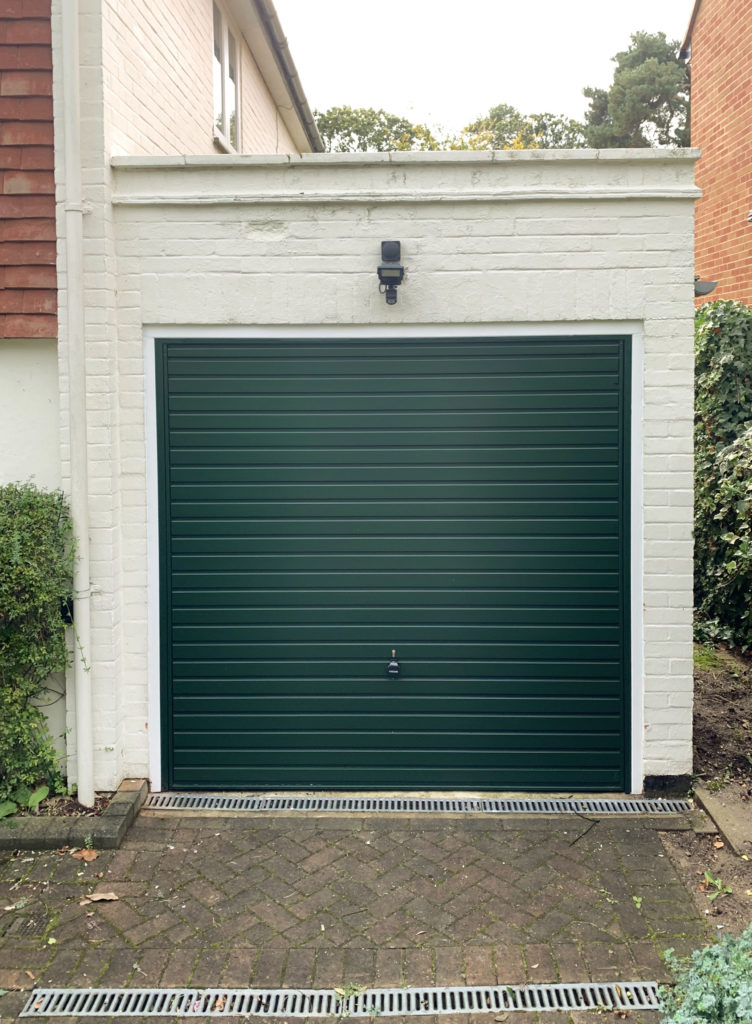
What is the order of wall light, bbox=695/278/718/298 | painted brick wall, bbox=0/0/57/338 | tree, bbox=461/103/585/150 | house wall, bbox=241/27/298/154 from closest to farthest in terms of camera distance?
painted brick wall, bbox=0/0/57/338 < wall light, bbox=695/278/718/298 < house wall, bbox=241/27/298/154 < tree, bbox=461/103/585/150

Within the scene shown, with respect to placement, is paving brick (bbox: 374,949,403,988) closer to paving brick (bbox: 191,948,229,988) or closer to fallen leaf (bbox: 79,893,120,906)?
paving brick (bbox: 191,948,229,988)

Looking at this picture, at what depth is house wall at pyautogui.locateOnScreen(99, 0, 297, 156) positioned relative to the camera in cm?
529

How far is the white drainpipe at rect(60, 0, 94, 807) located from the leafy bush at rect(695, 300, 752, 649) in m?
5.03

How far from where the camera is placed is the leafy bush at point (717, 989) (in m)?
2.85

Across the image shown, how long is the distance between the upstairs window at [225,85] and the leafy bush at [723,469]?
4996mm

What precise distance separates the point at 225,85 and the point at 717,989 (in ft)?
28.8

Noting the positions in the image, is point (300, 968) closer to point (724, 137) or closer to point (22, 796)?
point (22, 796)

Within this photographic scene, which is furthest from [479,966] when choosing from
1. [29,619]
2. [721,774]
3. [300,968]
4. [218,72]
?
[218,72]

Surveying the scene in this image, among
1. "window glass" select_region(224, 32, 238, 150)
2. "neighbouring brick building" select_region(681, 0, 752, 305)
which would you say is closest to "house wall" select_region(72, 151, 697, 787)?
"window glass" select_region(224, 32, 238, 150)

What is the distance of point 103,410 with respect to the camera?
519cm

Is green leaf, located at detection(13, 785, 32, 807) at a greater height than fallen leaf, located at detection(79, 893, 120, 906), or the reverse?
green leaf, located at detection(13, 785, 32, 807)

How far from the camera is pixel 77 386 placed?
511 cm

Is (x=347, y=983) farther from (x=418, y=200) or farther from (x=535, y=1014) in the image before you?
(x=418, y=200)

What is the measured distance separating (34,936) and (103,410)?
2698 millimetres
